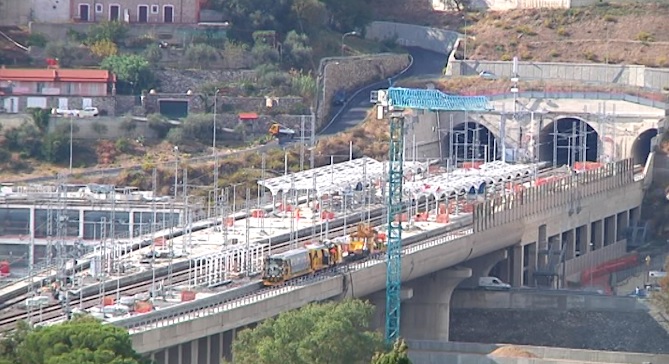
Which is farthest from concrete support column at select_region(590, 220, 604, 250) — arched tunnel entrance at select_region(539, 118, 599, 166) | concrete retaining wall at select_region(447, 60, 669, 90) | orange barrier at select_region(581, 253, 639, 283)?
concrete retaining wall at select_region(447, 60, 669, 90)

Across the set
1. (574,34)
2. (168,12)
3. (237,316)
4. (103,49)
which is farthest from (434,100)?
(237,316)

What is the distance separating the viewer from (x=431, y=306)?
112m

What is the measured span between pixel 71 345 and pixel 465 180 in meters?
47.1

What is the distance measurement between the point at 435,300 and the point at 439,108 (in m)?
28.3

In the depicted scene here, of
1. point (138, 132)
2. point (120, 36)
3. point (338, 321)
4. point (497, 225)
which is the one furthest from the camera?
point (120, 36)

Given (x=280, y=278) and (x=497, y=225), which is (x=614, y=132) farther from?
(x=280, y=278)

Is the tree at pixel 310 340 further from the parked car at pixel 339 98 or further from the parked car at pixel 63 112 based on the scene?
the parked car at pixel 339 98

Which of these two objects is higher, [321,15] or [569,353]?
[321,15]

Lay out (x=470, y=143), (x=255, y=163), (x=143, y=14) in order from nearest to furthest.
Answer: (x=255, y=163)
(x=470, y=143)
(x=143, y=14)

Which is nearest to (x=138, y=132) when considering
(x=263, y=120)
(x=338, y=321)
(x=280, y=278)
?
(x=263, y=120)

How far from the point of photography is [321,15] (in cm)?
15238

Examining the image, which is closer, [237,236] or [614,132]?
[237,236]

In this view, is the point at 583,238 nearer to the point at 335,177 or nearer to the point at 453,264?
the point at 335,177

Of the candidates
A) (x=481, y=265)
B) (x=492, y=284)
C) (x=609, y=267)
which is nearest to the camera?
(x=492, y=284)
